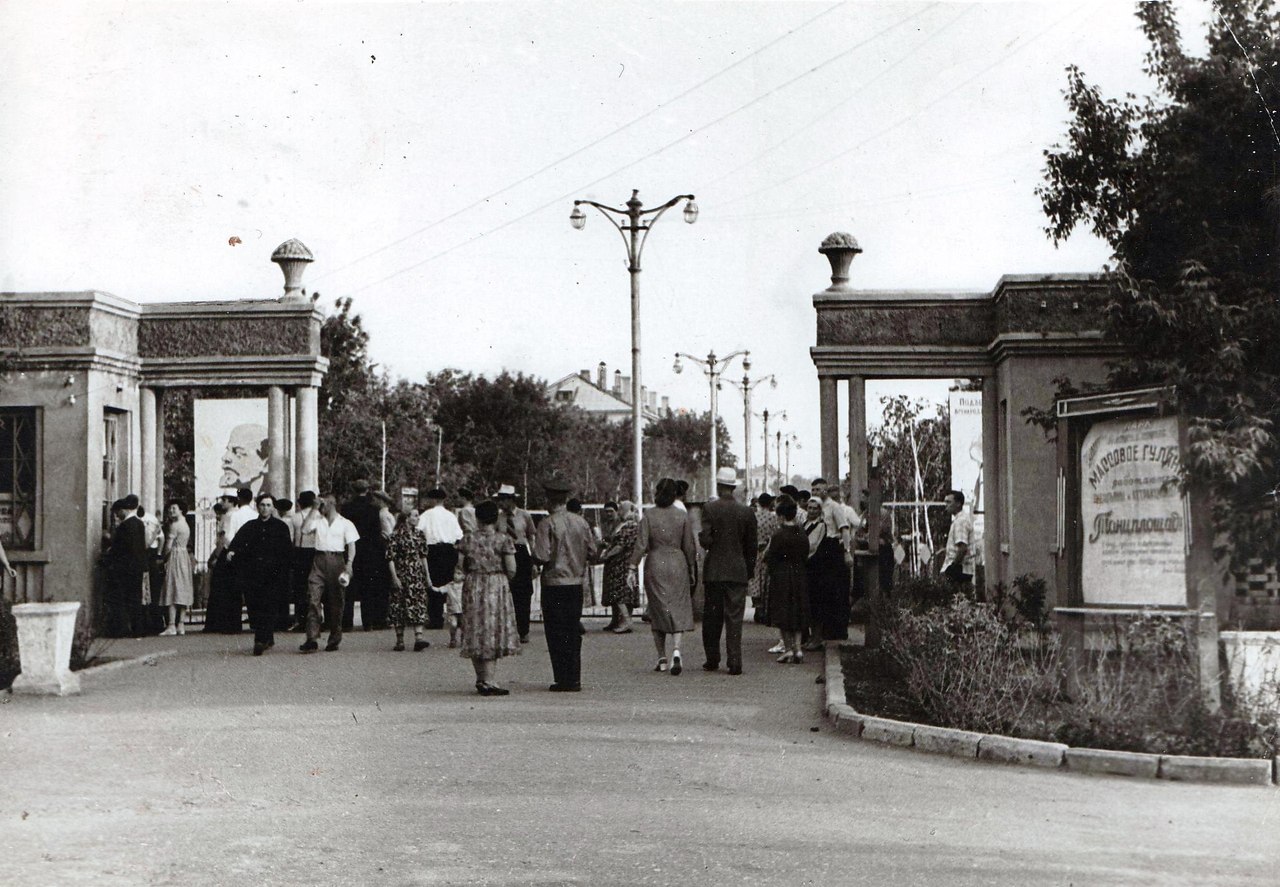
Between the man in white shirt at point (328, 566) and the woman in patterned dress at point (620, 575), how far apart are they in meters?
4.29

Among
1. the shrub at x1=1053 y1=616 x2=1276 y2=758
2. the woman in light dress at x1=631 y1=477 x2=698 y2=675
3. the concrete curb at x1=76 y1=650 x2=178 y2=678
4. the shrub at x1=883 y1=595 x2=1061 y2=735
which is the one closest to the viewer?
the shrub at x1=1053 y1=616 x2=1276 y2=758

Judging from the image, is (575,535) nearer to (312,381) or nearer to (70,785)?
(70,785)

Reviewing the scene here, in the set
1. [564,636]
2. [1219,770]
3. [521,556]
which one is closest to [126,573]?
[521,556]

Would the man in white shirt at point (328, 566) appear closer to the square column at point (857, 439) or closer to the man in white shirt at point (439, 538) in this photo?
the man in white shirt at point (439, 538)

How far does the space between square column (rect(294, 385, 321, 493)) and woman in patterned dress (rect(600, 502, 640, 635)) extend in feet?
16.8

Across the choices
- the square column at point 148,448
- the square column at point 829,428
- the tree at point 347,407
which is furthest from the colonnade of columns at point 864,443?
the tree at point 347,407

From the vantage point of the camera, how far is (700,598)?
22656mm

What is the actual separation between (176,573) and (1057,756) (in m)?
14.3

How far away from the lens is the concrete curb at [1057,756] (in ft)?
30.4

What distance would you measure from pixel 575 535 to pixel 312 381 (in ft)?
33.4

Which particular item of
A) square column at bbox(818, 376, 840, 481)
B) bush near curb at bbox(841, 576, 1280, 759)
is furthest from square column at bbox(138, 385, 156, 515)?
bush near curb at bbox(841, 576, 1280, 759)

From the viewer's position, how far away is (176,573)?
2092cm

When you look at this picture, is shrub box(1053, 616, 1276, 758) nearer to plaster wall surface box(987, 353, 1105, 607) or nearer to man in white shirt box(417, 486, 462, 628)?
plaster wall surface box(987, 353, 1105, 607)

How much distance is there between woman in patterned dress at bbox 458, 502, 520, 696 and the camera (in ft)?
44.1
